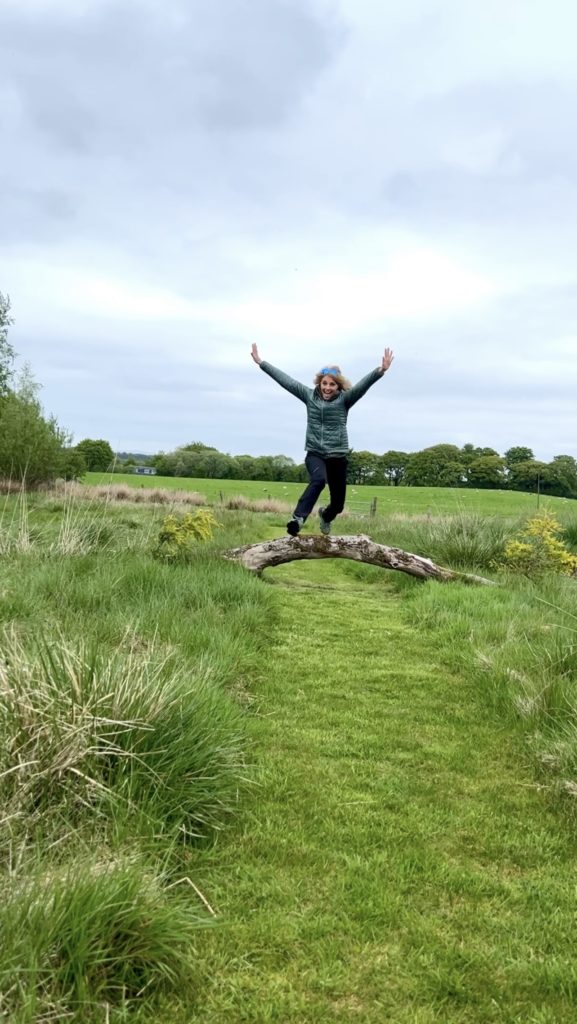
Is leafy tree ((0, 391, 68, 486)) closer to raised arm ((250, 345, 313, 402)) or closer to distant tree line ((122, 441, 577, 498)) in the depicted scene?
raised arm ((250, 345, 313, 402))

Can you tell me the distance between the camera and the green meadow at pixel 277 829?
1.93 m

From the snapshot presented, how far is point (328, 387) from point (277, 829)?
6.23 metres

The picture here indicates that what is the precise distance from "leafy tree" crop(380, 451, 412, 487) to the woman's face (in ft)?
209

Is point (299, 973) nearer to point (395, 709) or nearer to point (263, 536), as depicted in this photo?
point (395, 709)

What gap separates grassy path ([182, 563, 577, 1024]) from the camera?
1.99m

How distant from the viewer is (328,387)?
828 cm

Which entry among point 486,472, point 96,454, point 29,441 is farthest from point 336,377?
point 486,472

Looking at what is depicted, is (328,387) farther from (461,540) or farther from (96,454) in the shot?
(96,454)

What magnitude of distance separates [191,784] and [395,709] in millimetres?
1954

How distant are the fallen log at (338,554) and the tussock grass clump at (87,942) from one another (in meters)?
6.82

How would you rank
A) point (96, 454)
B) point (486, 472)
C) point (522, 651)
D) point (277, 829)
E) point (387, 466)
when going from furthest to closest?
point (387, 466)
point (486, 472)
point (96, 454)
point (522, 651)
point (277, 829)

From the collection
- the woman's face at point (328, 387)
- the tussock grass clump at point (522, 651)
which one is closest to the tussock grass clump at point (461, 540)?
the tussock grass clump at point (522, 651)

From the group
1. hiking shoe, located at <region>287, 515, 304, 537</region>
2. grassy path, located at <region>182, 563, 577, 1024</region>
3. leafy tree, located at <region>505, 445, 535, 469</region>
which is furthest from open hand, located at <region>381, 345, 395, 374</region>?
leafy tree, located at <region>505, 445, 535, 469</region>

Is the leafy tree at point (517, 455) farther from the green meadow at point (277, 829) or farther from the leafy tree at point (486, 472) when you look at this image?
the green meadow at point (277, 829)
